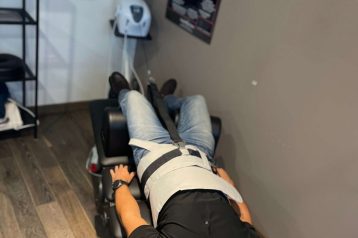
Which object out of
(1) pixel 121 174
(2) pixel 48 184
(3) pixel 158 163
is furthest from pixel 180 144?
(2) pixel 48 184

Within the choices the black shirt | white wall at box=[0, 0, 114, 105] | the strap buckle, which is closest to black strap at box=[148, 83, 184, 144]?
the strap buckle

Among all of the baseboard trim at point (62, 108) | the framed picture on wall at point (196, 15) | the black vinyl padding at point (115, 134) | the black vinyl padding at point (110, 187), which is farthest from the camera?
the baseboard trim at point (62, 108)

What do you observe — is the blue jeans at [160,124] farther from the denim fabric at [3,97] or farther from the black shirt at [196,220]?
the denim fabric at [3,97]

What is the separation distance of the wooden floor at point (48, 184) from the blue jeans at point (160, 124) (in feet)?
1.71

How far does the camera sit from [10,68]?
1864 millimetres

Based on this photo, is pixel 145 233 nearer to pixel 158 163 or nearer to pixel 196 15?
pixel 158 163

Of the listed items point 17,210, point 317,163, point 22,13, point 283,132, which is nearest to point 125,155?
point 17,210

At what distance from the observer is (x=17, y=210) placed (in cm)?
162

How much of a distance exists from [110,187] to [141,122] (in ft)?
1.01

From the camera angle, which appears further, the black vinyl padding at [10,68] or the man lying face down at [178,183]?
the black vinyl padding at [10,68]

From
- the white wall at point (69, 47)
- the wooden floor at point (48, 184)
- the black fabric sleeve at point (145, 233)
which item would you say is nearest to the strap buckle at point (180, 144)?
the black fabric sleeve at point (145, 233)

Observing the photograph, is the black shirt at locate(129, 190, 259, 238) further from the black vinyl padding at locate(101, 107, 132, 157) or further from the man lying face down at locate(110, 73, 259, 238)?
the black vinyl padding at locate(101, 107, 132, 157)

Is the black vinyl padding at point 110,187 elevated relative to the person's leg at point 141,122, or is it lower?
lower

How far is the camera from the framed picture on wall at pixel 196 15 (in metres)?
1.85
